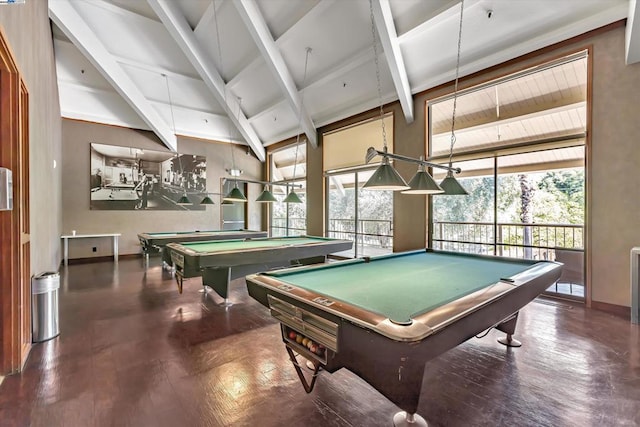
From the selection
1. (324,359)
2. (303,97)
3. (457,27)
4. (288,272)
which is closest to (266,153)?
(303,97)

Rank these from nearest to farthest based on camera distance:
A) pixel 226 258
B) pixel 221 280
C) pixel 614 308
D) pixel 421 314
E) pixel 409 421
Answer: pixel 421 314 < pixel 409 421 < pixel 226 258 < pixel 614 308 < pixel 221 280

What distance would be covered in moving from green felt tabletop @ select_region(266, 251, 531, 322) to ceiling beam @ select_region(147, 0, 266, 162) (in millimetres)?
5182

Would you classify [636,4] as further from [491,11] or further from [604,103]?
[491,11]

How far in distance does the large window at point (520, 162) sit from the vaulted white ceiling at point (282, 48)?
1.79ft

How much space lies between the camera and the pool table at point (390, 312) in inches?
52.0

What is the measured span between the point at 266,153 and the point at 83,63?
16.7ft

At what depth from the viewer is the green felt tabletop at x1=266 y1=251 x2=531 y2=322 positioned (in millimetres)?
1683

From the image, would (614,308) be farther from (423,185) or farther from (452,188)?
(423,185)

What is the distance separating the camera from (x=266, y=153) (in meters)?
9.98

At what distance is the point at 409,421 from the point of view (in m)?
1.68

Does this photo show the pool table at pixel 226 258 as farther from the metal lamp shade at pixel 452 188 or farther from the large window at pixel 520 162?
the large window at pixel 520 162

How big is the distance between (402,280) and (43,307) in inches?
132

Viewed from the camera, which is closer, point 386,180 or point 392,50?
point 386,180

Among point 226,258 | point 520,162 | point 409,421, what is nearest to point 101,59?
point 226,258
